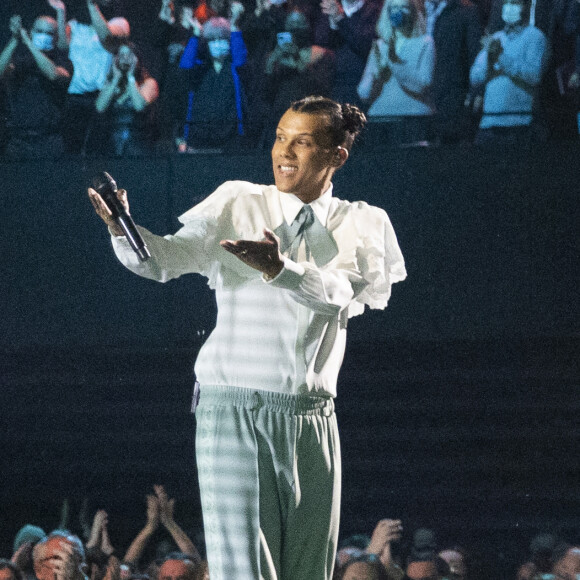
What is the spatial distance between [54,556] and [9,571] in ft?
0.76

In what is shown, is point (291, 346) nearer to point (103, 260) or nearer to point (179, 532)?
point (179, 532)

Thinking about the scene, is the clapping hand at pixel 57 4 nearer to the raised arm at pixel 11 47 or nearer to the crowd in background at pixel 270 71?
the crowd in background at pixel 270 71

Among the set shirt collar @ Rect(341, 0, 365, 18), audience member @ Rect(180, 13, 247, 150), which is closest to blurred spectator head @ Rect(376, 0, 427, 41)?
shirt collar @ Rect(341, 0, 365, 18)

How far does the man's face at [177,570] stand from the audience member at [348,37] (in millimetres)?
2314

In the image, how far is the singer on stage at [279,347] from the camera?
1.86 metres

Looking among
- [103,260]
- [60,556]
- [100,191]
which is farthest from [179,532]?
[100,191]

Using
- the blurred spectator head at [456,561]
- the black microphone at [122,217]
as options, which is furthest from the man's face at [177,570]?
the black microphone at [122,217]

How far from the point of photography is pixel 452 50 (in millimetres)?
4910

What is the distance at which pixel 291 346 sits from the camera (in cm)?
192

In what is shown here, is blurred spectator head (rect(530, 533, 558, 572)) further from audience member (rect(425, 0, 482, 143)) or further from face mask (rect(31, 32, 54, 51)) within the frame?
face mask (rect(31, 32, 54, 51))

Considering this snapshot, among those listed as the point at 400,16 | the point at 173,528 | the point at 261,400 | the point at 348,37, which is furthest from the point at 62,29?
the point at 261,400

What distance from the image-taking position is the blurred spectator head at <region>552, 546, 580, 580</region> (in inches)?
153

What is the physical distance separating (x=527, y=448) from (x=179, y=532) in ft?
5.98

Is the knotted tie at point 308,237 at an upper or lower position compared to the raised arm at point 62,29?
lower
